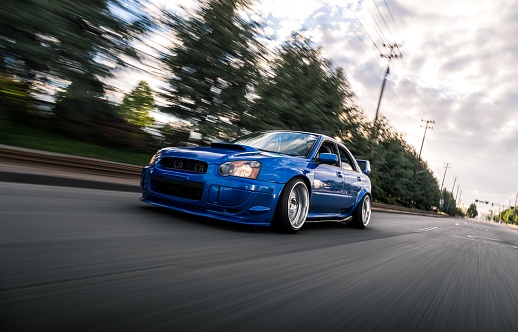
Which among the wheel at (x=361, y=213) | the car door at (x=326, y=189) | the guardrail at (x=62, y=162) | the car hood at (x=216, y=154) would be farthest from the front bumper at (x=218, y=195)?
the guardrail at (x=62, y=162)

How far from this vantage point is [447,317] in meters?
2.44

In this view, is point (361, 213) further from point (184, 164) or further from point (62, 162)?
point (62, 162)

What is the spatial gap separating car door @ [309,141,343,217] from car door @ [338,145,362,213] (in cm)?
20

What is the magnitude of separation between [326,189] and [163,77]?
411 inches

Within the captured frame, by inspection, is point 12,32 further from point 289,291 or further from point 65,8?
point 289,291

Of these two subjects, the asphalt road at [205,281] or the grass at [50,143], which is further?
the grass at [50,143]

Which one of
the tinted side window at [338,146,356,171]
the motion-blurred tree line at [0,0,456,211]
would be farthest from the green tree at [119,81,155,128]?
the tinted side window at [338,146,356,171]

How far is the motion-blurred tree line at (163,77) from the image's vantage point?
10.4 metres

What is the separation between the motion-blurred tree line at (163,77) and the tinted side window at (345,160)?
7896mm

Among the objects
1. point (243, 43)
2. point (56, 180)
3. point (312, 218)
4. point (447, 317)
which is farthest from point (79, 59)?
point (447, 317)

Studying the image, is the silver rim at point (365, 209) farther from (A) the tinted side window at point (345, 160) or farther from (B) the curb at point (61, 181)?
(B) the curb at point (61, 181)

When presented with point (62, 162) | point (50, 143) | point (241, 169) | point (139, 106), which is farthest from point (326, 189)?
point (139, 106)

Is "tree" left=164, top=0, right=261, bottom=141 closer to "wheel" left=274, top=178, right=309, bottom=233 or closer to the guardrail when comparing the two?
the guardrail

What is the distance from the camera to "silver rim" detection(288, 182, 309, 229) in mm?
5133
